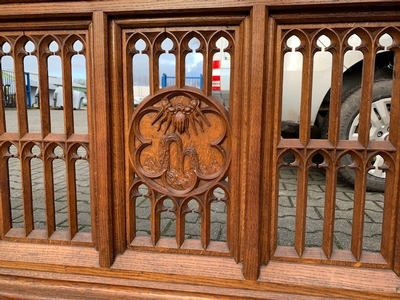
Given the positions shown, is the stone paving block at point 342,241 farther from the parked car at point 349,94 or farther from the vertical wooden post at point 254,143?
the vertical wooden post at point 254,143

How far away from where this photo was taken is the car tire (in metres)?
2.45

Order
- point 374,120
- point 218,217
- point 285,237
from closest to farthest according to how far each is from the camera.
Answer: point 285,237
point 218,217
point 374,120

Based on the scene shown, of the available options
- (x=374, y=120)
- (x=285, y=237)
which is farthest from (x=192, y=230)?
(x=374, y=120)

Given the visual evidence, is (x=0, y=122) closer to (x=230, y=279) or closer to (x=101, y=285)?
(x=101, y=285)

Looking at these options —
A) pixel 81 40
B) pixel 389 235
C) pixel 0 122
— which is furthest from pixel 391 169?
pixel 0 122

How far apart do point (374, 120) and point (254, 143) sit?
1.77 m

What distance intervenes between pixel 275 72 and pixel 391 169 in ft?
1.49

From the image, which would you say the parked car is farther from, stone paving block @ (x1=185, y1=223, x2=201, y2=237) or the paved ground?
stone paving block @ (x1=185, y1=223, x2=201, y2=237)

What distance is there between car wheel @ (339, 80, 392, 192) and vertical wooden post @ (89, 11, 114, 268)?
174 centimetres

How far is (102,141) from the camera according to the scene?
1.13 metres

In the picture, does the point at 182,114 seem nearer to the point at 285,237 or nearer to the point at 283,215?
the point at 285,237

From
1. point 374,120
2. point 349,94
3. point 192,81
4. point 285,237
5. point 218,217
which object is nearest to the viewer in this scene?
point 192,81

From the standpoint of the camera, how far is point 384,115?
244 centimetres

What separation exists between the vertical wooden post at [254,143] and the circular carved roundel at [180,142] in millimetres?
89
